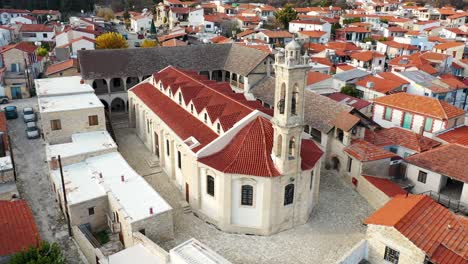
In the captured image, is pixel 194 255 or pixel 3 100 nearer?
pixel 194 255

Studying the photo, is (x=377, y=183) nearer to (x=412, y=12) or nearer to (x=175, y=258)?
(x=175, y=258)

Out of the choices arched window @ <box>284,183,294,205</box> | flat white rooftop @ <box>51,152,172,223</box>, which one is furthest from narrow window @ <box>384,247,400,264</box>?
flat white rooftop @ <box>51,152,172,223</box>

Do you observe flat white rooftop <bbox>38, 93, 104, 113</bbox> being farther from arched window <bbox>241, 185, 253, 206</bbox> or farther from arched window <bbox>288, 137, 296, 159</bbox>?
arched window <bbox>288, 137, 296, 159</bbox>

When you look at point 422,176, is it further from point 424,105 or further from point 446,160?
point 424,105

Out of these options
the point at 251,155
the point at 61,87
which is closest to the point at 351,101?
the point at 251,155

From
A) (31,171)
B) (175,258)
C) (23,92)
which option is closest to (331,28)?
(23,92)

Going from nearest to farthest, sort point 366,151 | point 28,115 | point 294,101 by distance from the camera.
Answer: point 294,101
point 366,151
point 28,115
